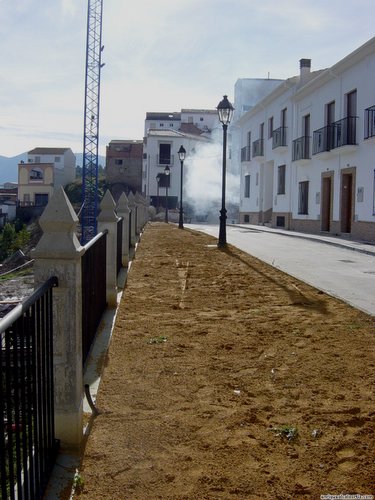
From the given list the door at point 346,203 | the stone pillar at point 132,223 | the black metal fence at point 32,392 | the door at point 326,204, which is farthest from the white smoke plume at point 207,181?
the black metal fence at point 32,392

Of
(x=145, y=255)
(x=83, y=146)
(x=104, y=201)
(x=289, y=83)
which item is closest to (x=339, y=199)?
(x=289, y=83)

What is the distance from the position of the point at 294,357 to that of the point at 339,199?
18654mm

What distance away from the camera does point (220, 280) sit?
31.6ft

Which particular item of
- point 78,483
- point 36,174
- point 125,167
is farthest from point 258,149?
point 36,174

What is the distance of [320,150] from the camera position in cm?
2438

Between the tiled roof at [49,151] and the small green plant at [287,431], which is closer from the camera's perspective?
the small green plant at [287,431]

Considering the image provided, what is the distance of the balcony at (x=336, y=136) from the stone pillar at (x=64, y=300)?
1921cm

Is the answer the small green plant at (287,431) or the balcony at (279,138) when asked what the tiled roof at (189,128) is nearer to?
the balcony at (279,138)

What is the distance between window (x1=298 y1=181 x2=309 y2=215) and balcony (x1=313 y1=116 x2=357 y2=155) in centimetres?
279

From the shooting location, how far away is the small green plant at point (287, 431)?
3.45m

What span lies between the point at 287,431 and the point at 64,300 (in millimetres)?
1581

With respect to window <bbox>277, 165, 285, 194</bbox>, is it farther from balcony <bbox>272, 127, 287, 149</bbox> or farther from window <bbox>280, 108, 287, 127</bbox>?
window <bbox>280, 108, 287, 127</bbox>

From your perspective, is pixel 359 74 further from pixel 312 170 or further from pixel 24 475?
pixel 24 475

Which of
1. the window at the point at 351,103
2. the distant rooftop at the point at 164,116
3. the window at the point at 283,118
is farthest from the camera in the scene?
the distant rooftop at the point at 164,116
